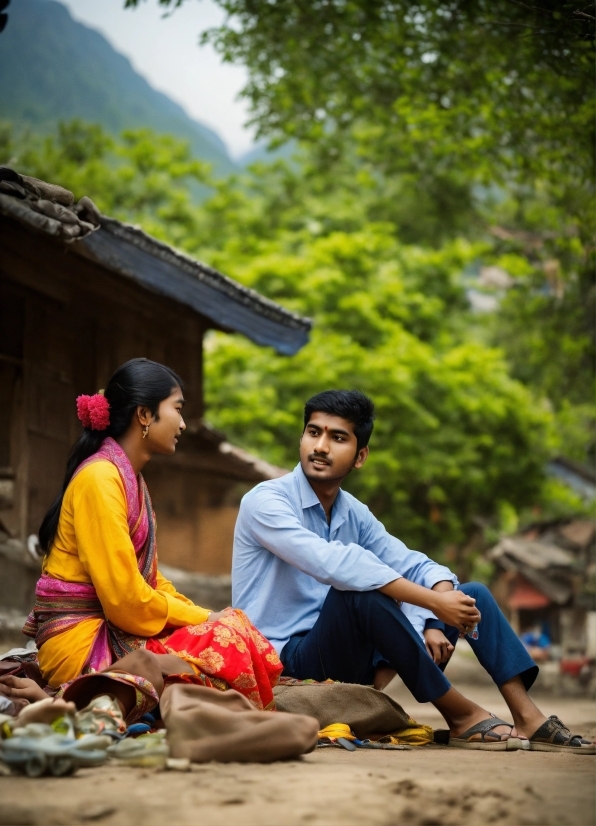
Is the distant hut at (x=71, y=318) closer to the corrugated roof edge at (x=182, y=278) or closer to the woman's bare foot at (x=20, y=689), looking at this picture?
the corrugated roof edge at (x=182, y=278)

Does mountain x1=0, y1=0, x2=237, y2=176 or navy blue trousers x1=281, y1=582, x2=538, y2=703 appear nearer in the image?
navy blue trousers x1=281, y1=582, x2=538, y2=703

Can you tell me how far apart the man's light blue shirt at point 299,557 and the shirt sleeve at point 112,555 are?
2.12 feet

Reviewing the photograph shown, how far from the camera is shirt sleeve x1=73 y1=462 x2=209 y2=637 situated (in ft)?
11.6

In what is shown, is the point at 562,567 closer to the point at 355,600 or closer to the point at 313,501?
the point at 313,501

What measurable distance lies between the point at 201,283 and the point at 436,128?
4881mm

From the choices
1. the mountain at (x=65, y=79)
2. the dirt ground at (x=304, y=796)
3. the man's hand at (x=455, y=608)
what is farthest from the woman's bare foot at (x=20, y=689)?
the mountain at (x=65, y=79)

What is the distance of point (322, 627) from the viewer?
157 inches

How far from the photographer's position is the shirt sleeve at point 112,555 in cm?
355

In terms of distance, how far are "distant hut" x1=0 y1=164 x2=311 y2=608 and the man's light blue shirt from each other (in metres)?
2.09

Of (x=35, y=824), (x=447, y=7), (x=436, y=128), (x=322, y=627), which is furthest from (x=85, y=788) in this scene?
(x=436, y=128)

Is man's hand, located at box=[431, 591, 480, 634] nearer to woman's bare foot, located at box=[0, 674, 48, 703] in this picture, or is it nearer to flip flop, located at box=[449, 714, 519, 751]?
flip flop, located at box=[449, 714, 519, 751]

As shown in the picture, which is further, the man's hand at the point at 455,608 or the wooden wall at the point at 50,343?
the wooden wall at the point at 50,343

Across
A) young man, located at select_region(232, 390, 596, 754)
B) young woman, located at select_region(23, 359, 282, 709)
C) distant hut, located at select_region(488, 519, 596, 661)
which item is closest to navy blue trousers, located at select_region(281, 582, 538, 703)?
young man, located at select_region(232, 390, 596, 754)

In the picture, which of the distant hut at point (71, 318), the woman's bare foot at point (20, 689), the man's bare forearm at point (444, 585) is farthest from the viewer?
the distant hut at point (71, 318)
